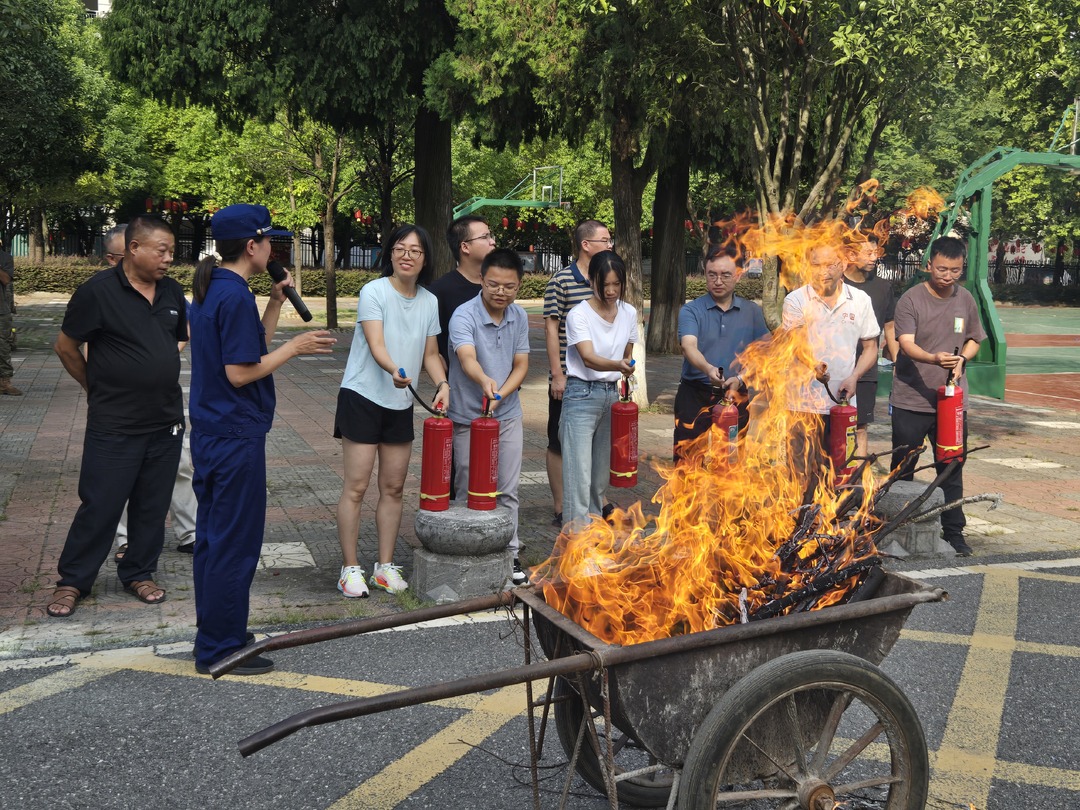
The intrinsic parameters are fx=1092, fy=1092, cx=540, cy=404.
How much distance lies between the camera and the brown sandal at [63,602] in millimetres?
5453

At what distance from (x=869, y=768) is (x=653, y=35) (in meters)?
9.97

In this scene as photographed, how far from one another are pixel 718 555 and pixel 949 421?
3.78 metres

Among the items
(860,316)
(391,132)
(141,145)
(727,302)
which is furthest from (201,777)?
(141,145)

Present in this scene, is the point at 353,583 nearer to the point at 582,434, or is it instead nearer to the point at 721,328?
the point at 582,434

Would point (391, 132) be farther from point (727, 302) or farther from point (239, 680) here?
point (239, 680)

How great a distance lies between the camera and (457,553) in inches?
232

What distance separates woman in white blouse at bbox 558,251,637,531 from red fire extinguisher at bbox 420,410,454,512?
860 mm

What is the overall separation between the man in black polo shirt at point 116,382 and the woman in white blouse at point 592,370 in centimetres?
221

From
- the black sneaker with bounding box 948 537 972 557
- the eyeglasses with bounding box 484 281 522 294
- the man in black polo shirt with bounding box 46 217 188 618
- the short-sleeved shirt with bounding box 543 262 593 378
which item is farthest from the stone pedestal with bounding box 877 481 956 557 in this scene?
the man in black polo shirt with bounding box 46 217 188 618

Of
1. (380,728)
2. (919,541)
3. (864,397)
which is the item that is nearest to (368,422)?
(380,728)

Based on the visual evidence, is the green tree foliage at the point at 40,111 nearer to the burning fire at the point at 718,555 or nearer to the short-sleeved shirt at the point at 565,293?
the short-sleeved shirt at the point at 565,293

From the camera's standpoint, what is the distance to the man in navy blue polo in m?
6.38

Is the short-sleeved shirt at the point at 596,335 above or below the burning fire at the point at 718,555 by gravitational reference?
above

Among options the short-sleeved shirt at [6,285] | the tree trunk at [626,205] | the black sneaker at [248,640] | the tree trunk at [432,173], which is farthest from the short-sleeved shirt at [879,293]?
the tree trunk at [432,173]
